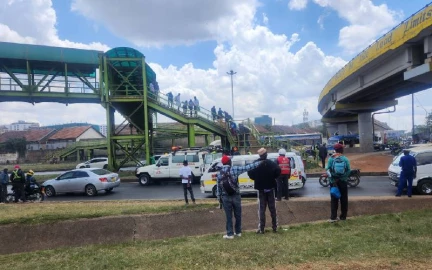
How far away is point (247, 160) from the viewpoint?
1341cm

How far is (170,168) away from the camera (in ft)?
62.9

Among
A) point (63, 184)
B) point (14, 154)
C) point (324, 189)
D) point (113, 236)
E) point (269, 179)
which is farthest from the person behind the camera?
point (14, 154)

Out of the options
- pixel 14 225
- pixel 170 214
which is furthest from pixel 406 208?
pixel 14 225

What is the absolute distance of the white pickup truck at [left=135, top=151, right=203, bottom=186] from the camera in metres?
18.5

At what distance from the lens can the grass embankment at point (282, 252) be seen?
4773mm

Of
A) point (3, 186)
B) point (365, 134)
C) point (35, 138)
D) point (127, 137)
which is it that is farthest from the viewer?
point (35, 138)

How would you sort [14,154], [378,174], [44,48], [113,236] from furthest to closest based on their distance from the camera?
[14,154]
[44,48]
[378,174]
[113,236]

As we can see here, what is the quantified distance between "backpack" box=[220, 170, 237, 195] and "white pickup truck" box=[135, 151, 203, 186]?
11646 millimetres

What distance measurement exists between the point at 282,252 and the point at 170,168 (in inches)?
565

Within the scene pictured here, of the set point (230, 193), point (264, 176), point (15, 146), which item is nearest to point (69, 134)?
point (15, 146)

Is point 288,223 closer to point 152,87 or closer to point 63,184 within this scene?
point 63,184

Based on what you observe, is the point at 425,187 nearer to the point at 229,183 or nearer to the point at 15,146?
the point at 229,183

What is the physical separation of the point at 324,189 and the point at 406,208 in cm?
618

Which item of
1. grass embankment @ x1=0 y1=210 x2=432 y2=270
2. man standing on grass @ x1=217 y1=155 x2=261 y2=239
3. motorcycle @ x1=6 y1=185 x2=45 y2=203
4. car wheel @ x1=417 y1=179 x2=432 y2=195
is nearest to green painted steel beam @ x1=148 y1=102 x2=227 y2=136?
motorcycle @ x1=6 y1=185 x2=45 y2=203
